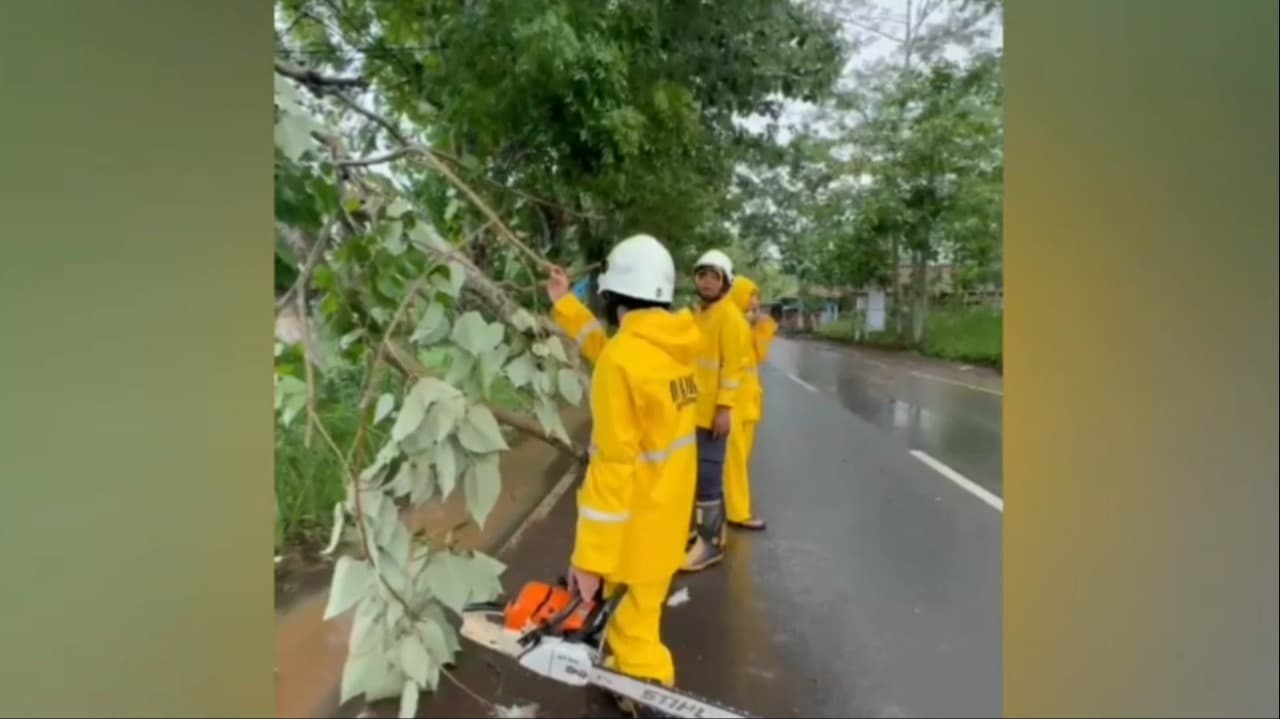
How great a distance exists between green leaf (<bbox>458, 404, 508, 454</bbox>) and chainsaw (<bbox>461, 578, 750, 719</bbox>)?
0.25 m

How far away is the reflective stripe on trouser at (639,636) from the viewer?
50.8 inches

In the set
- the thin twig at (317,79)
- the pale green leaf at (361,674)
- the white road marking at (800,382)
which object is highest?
the thin twig at (317,79)

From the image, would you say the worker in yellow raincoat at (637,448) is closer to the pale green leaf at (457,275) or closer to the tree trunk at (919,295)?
the pale green leaf at (457,275)

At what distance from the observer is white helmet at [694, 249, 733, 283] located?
4.37 ft

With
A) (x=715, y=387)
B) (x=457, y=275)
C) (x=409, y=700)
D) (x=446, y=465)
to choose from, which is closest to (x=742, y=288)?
(x=715, y=387)

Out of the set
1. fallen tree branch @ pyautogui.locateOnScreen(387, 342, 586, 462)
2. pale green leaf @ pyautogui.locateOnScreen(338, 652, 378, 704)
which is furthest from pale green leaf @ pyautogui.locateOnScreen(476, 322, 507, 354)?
pale green leaf @ pyautogui.locateOnScreen(338, 652, 378, 704)

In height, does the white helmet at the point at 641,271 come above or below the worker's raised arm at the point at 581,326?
above

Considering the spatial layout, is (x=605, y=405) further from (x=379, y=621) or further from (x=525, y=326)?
(x=379, y=621)

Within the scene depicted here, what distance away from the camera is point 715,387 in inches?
53.6

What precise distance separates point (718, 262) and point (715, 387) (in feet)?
0.72

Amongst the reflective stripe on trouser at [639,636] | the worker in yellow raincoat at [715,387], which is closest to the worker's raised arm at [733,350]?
the worker in yellow raincoat at [715,387]

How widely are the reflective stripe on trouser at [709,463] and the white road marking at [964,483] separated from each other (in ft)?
1.11

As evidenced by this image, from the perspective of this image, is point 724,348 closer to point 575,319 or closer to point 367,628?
point 575,319
